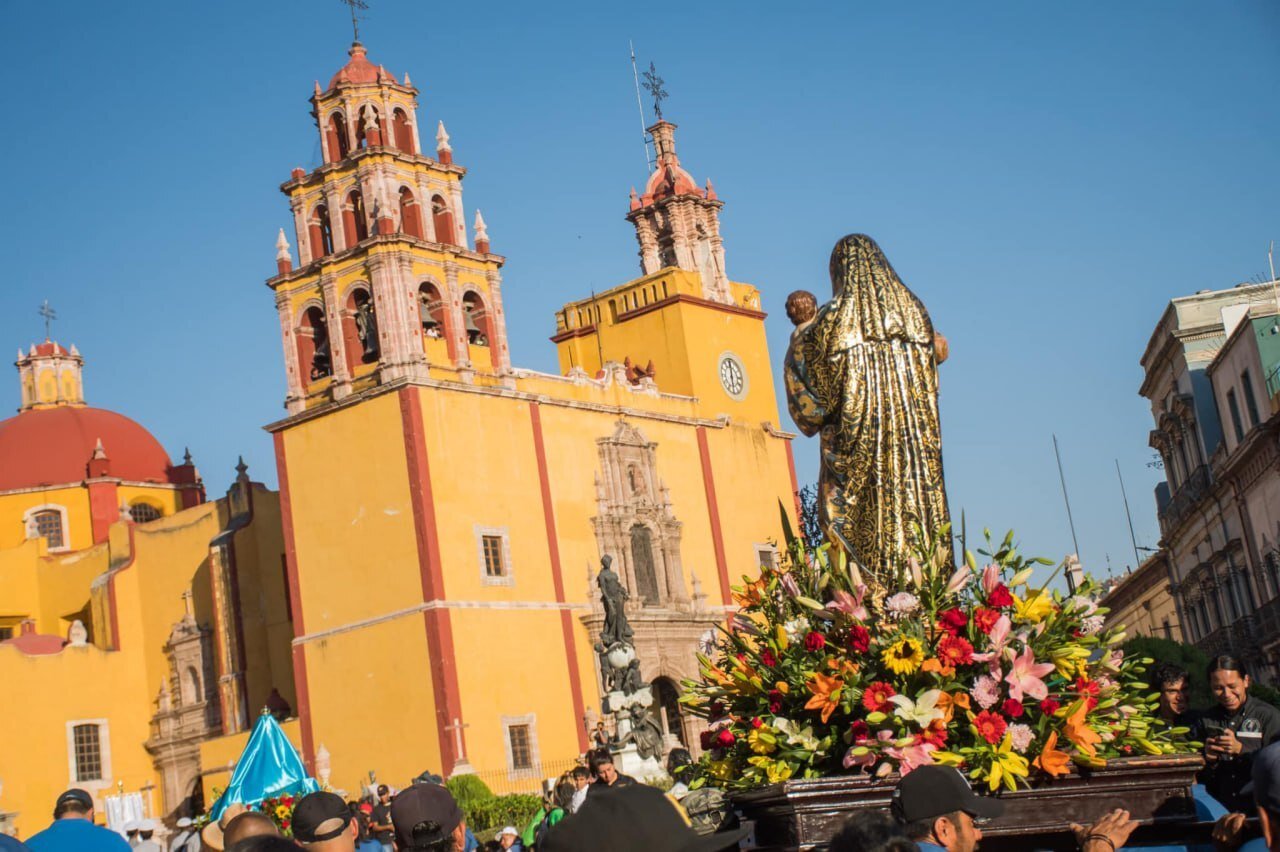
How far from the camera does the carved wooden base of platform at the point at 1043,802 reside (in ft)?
21.5

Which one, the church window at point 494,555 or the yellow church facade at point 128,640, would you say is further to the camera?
the yellow church facade at point 128,640

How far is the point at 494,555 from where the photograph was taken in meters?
34.0

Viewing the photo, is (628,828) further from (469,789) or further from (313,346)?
(313,346)

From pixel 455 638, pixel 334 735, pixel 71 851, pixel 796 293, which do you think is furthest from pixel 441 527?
pixel 71 851

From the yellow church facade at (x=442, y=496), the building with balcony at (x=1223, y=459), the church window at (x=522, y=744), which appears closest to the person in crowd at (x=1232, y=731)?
the building with balcony at (x=1223, y=459)

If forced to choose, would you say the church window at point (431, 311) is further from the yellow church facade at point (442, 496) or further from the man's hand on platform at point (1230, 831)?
the man's hand on platform at point (1230, 831)

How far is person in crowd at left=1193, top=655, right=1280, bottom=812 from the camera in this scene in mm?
6902

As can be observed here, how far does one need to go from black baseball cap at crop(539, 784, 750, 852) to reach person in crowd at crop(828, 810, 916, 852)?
78 centimetres

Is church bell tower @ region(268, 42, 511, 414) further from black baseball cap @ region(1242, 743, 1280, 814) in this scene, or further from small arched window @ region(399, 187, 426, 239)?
black baseball cap @ region(1242, 743, 1280, 814)

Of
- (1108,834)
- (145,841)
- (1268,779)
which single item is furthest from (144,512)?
A: (1268,779)

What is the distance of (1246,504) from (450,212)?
17.5 metres

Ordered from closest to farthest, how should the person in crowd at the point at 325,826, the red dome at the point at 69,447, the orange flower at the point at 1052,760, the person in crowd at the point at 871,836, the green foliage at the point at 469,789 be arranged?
the person in crowd at the point at 871,836 → the person in crowd at the point at 325,826 → the orange flower at the point at 1052,760 → the green foliage at the point at 469,789 → the red dome at the point at 69,447

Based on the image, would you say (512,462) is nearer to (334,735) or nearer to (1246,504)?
(334,735)

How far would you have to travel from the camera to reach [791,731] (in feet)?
23.4
